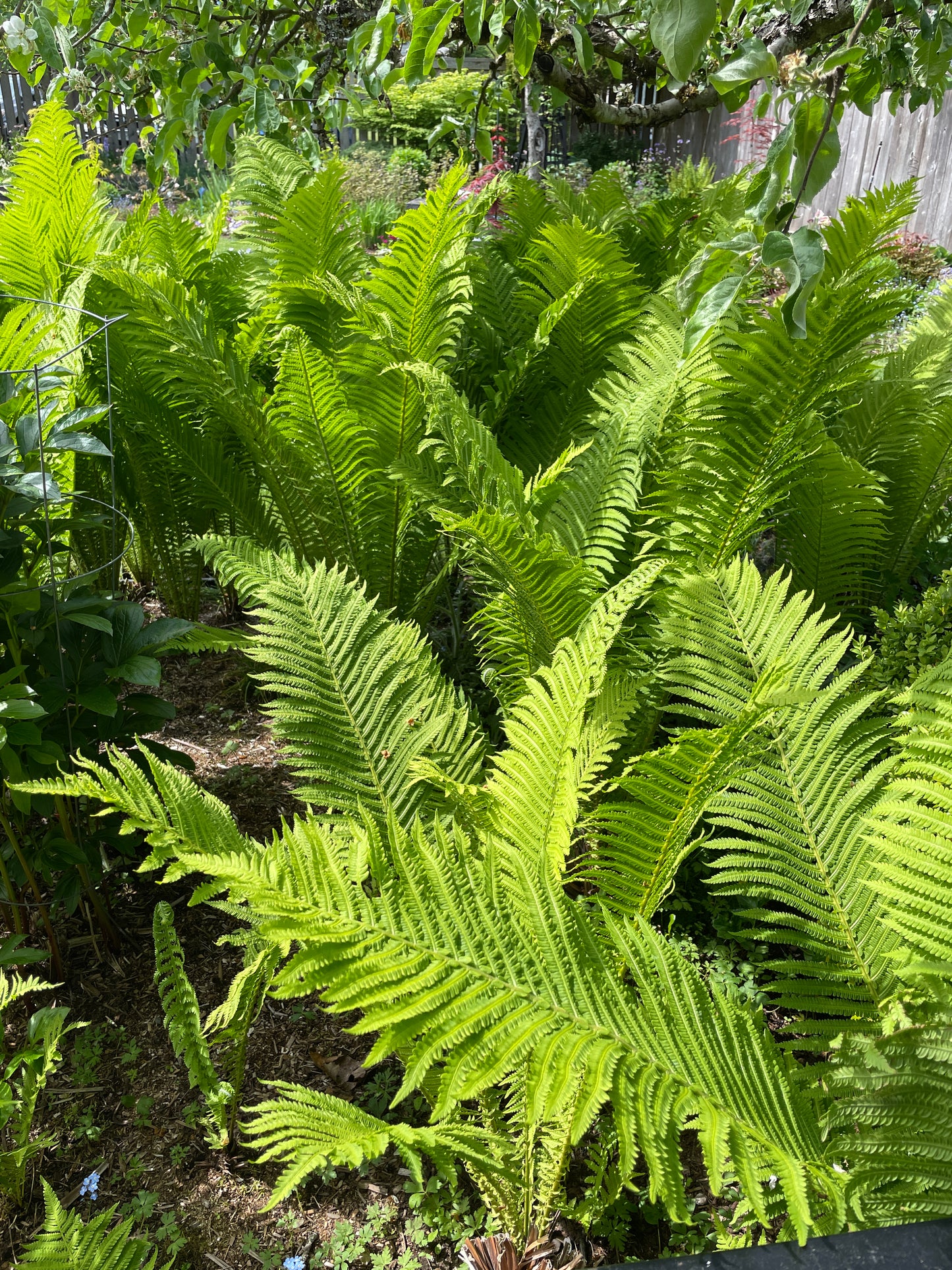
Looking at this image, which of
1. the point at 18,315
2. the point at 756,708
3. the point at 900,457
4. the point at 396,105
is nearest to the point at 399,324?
the point at 18,315

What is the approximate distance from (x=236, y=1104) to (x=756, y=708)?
1.02 meters

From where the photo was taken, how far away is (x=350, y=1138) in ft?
3.67

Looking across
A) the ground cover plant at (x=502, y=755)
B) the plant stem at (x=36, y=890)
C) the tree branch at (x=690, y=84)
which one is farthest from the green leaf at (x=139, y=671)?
the tree branch at (x=690, y=84)

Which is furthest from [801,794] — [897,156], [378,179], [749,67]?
[378,179]

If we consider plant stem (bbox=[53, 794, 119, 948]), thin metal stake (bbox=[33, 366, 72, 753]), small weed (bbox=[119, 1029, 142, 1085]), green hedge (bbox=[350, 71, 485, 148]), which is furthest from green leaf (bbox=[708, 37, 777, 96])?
green hedge (bbox=[350, 71, 485, 148])

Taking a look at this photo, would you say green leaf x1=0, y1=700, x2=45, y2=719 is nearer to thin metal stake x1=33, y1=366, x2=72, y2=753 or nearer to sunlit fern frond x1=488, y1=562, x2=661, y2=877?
thin metal stake x1=33, y1=366, x2=72, y2=753

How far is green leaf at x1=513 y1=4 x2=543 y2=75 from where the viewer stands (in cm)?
125

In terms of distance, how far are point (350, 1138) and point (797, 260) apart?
1.06 metres

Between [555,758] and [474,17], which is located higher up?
[474,17]

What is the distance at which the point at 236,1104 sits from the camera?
147cm

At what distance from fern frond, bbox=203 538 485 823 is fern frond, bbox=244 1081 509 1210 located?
487 mm

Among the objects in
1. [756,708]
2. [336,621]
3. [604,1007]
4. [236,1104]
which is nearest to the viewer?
[604,1007]

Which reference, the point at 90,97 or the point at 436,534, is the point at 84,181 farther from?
the point at 436,534

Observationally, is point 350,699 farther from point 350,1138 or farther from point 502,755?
point 350,1138
